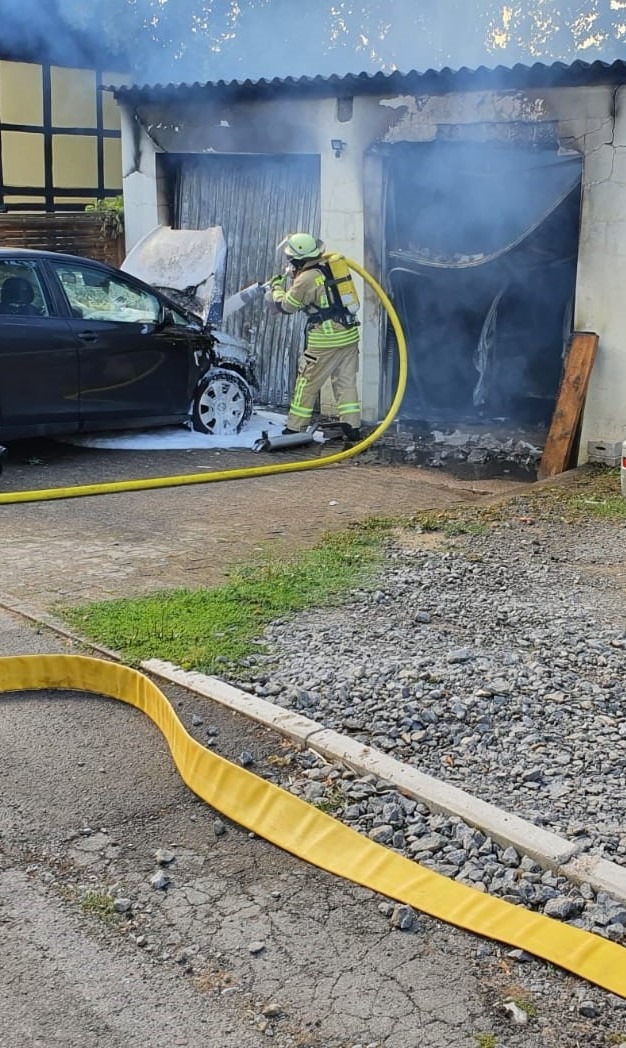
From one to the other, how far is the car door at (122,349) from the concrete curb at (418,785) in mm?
5050

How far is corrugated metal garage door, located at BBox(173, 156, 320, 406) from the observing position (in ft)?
40.7

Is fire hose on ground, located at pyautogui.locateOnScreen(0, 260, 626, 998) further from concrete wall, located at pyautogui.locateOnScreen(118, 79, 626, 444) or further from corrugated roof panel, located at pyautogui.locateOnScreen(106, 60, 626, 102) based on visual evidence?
corrugated roof panel, located at pyautogui.locateOnScreen(106, 60, 626, 102)

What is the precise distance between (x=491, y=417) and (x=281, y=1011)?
1058 cm

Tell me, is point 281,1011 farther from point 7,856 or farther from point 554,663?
point 554,663

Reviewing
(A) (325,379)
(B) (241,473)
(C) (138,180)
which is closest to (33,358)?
(B) (241,473)

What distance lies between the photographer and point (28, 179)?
17.1 m

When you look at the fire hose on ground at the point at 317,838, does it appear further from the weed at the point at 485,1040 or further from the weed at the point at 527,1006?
the weed at the point at 485,1040

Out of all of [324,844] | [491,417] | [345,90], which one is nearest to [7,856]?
[324,844]

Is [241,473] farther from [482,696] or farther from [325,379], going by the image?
[482,696]

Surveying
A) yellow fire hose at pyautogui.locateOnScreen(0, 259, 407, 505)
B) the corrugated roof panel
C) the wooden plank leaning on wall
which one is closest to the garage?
the corrugated roof panel

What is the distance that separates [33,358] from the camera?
959 centimetres

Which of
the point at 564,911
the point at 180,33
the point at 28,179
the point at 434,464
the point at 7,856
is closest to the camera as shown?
the point at 564,911

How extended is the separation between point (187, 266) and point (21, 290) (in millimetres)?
2203

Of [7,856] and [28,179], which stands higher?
[28,179]
